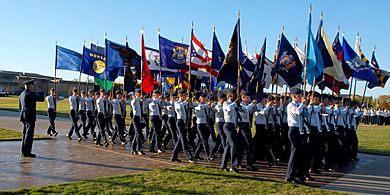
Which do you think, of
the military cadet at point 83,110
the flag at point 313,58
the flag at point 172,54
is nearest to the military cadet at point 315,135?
the flag at point 313,58

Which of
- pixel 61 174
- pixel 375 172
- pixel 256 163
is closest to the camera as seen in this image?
pixel 61 174

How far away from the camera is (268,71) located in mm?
16500

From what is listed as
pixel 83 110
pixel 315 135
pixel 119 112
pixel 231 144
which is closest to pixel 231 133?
pixel 231 144

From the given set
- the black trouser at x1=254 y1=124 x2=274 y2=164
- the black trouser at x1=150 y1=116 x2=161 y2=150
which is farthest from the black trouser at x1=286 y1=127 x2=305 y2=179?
the black trouser at x1=150 y1=116 x2=161 y2=150

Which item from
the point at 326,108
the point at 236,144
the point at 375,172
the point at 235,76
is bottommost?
the point at 375,172

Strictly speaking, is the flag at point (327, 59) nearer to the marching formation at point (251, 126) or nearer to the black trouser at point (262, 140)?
the marching formation at point (251, 126)

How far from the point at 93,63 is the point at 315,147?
35.3 ft

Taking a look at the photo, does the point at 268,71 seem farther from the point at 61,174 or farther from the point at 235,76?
the point at 61,174

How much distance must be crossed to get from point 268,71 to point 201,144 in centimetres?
654

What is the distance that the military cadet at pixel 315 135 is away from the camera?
32.0ft

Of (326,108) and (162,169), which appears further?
(326,108)

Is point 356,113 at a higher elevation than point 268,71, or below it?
below

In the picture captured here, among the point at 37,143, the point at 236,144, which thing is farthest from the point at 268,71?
the point at 37,143

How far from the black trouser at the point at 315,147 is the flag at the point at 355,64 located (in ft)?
18.7
